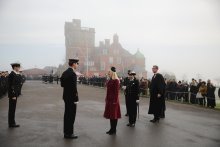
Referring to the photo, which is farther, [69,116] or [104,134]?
[104,134]

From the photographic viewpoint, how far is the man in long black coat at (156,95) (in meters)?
11.9

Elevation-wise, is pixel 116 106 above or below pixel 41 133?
above

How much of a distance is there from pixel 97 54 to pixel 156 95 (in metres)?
81.7

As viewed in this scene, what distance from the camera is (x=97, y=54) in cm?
9344

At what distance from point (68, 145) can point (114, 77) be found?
276 centimetres

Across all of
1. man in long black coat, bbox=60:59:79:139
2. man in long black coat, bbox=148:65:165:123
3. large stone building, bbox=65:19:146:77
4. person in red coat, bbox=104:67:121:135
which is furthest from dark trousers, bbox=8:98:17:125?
large stone building, bbox=65:19:146:77

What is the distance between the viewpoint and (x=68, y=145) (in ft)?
24.8

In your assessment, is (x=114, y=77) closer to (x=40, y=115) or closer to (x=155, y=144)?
(x=155, y=144)

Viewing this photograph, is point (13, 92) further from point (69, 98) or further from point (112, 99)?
point (112, 99)

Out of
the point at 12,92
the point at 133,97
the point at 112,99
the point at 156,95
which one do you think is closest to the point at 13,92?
the point at 12,92

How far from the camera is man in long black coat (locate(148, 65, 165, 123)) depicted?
469 inches

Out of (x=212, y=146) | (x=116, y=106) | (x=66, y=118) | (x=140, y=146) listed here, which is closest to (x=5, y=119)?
(x=66, y=118)

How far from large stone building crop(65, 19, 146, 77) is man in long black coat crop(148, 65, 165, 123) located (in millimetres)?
75820

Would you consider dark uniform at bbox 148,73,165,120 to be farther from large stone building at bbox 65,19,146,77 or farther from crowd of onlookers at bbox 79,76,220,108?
large stone building at bbox 65,19,146,77
